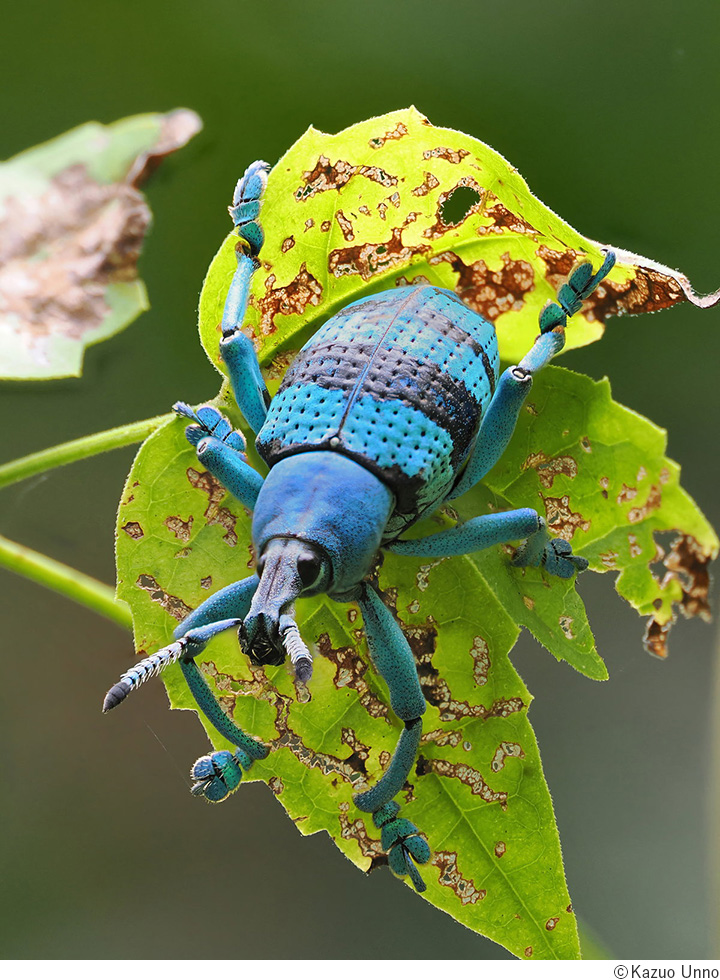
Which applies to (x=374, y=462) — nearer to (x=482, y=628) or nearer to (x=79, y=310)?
(x=482, y=628)

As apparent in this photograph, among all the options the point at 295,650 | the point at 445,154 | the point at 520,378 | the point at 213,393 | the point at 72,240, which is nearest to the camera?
the point at 295,650

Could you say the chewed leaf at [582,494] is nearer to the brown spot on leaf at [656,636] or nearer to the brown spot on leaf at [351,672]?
the brown spot on leaf at [656,636]

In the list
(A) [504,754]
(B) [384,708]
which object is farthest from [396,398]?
(A) [504,754]

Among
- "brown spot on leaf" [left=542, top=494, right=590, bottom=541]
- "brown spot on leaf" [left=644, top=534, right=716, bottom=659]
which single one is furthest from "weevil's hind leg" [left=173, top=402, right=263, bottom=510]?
"brown spot on leaf" [left=644, top=534, right=716, bottom=659]

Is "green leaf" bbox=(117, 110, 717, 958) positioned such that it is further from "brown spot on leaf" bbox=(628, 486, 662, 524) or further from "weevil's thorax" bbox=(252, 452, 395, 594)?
"weevil's thorax" bbox=(252, 452, 395, 594)

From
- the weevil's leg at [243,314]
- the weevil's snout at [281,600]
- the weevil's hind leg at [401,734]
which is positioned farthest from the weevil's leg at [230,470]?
the weevil's hind leg at [401,734]

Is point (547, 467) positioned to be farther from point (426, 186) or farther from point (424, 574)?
point (426, 186)
